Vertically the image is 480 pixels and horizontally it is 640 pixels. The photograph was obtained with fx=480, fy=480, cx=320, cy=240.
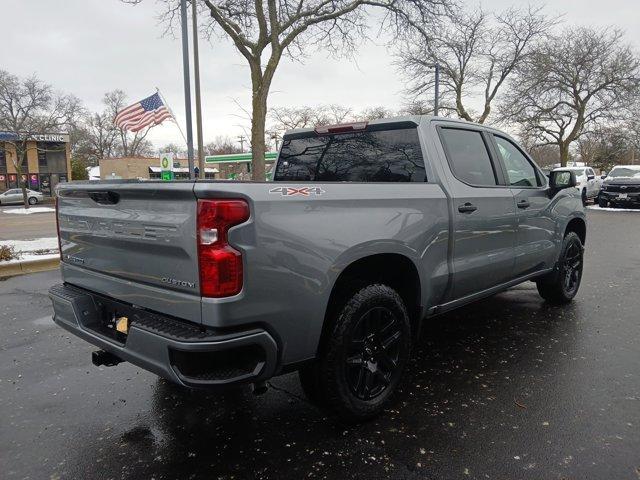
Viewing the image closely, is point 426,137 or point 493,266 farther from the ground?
point 426,137

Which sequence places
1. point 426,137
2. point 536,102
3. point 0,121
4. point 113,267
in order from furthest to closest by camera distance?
point 0,121 → point 536,102 → point 426,137 → point 113,267

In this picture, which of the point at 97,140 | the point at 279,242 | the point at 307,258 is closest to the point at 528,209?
the point at 307,258

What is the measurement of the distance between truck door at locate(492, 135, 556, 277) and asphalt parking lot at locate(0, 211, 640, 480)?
0.72m

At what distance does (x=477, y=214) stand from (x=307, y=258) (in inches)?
70.7

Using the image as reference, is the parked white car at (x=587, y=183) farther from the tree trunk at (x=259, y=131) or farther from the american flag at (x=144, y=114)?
the american flag at (x=144, y=114)

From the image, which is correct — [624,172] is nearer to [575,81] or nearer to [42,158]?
[575,81]

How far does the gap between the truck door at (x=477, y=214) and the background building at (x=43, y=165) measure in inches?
2053

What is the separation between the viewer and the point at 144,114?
47.8ft

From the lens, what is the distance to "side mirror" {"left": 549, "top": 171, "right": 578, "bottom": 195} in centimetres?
473

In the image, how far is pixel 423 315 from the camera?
11.2ft

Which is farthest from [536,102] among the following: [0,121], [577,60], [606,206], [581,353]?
[0,121]

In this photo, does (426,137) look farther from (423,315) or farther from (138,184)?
(138,184)

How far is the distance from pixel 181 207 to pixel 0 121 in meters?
45.1

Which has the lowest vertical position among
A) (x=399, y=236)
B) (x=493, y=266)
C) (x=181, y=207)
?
(x=493, y=266)
